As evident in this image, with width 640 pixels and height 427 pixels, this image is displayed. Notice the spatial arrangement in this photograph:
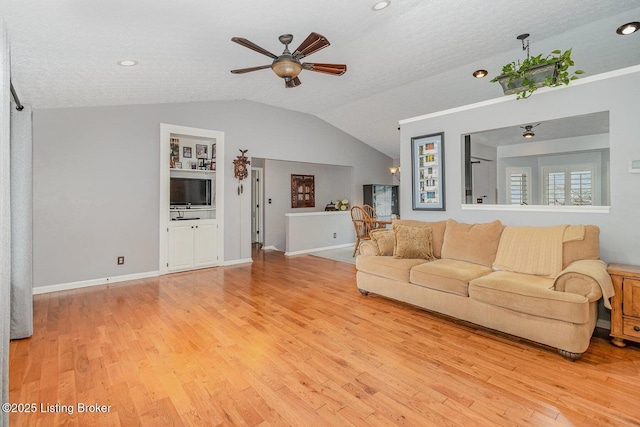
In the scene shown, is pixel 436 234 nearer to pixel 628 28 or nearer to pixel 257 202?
pixel 628 28

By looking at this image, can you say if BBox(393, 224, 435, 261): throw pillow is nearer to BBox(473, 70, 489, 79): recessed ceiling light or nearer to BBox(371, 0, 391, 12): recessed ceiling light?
BBox(371, 0, 391, 12): recessed ceiling light

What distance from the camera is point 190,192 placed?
17.5 feet

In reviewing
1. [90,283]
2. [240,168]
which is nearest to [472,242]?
[240,168]

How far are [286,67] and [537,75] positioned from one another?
2414mm

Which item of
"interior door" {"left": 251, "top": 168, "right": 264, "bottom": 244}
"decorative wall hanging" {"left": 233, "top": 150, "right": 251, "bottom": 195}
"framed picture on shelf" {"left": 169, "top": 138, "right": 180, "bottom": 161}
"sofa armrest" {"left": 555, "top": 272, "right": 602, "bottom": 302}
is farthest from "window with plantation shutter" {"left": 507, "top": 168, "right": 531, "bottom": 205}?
"framed picture on shelf" {"left": 169, "top": 138, "right": 180, "bottom": 161}

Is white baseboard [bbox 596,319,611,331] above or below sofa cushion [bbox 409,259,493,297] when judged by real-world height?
below

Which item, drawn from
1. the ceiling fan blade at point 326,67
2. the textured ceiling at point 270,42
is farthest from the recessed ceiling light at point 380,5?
the ceiling fan blade at point 326,67

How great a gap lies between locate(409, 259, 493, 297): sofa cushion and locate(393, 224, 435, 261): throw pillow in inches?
11.3

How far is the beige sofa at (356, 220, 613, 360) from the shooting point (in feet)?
7.46

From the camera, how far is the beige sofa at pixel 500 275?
7.46ft

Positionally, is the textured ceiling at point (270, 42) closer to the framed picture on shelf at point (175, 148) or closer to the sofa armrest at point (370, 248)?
the framed picture on shelf at point (175, 148)

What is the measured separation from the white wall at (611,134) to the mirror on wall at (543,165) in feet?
9.59

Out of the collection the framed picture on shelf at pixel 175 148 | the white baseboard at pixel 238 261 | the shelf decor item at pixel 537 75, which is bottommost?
the white baseboard at pixel 238 261

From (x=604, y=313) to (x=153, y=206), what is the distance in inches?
222
